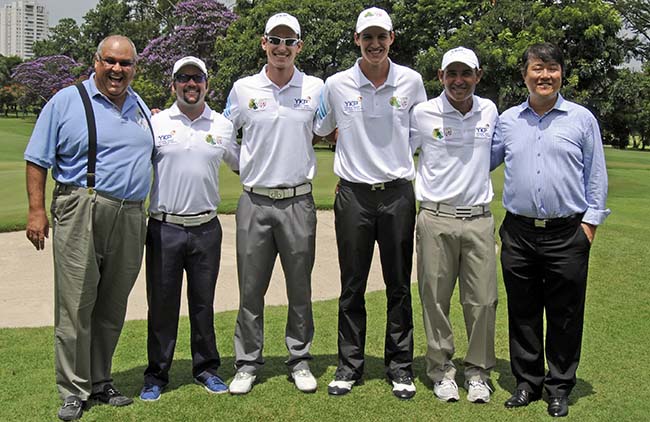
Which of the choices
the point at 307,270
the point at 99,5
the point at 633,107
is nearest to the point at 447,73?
the point at 307,270

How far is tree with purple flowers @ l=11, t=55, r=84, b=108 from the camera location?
5947 centimetres

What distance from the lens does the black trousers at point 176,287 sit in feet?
16.1

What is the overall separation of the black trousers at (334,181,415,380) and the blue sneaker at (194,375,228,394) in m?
0.88

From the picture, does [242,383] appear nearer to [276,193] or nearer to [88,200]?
[276,193]

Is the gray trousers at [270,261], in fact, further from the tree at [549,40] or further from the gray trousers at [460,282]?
the tree at [549,40]

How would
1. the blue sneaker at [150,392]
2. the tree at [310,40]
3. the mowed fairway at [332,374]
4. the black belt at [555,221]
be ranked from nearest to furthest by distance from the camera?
1. the mowed fairway at [332,374]
2. the black belt at [555,221]
3. the blue sneaker at [150,392]
4. the tree at [310,40]

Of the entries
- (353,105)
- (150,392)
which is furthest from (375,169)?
(150,392)

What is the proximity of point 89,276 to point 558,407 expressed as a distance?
342cm

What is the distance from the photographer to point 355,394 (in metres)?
4.96

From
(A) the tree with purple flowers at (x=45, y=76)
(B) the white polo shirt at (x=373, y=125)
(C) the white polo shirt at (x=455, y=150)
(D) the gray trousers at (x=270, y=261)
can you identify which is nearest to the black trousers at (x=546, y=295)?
(C) the white polo shirt at (x=455, y=150)

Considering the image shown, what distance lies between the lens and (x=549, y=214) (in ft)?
15.4

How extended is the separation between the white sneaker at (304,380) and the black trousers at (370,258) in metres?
0.21

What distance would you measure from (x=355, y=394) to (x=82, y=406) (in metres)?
1.96

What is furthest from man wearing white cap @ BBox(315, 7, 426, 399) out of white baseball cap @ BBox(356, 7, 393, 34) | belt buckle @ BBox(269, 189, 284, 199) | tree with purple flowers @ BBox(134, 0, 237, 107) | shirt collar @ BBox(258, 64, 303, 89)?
tree with purple flowers @ BBox(134, 0, 237, 107)
